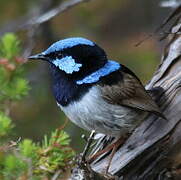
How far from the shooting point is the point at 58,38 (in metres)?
7.28

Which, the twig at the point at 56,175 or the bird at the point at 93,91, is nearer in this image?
the twig at the point at 56,175

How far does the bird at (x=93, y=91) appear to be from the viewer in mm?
4320

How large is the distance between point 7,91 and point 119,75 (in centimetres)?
101

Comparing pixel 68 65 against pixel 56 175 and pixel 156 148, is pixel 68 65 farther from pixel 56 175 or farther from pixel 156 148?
pixel 56 175

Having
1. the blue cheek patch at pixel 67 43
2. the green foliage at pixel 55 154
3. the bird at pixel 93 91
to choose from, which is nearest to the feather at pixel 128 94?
the bird at pixel 93 91

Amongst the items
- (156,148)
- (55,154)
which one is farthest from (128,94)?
(55,154)

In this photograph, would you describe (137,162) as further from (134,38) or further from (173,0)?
(134,38)

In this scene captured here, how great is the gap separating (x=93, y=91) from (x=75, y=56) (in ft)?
0.93

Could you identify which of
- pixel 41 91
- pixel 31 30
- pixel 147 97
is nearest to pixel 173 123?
pixel 147 97

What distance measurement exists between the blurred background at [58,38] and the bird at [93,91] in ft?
6.94

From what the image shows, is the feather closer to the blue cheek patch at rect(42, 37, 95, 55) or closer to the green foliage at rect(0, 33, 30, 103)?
the blue cheek patch at rect(42, 37, 95, 55)

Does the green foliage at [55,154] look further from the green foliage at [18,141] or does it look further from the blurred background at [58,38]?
the blurred background at [58,38]

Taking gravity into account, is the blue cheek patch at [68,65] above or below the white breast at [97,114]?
above

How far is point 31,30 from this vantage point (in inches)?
214
